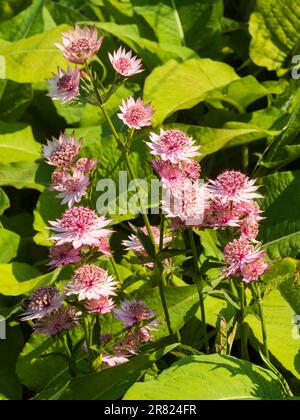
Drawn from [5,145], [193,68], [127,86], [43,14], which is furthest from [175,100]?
[43,14]

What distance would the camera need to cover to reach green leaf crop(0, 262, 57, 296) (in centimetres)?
184

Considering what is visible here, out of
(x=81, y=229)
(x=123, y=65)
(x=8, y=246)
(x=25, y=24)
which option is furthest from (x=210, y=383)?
(x=25, y=24)

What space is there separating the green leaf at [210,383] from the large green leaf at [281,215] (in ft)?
1.58

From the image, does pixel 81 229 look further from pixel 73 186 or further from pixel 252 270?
pixel 252 270

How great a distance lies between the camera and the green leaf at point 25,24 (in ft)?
8.48

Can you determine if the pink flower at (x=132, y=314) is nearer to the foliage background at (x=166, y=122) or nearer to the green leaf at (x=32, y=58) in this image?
the foliage background at (x=166, y=122)

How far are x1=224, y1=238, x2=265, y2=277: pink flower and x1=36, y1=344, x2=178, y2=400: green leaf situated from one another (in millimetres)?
204

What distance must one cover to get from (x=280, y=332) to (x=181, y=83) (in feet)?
2.80

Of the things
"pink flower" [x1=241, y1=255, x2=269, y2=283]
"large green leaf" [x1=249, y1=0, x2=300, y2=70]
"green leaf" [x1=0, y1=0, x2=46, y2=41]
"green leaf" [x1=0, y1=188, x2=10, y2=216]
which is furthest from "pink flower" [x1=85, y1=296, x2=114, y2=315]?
"green leaf" [x1=0, y1=0, x2=46, y2=41]

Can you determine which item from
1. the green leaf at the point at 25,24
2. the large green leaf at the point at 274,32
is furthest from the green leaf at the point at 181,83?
the green leaf at the point at 25,24

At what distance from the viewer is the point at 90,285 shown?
132 centimetres

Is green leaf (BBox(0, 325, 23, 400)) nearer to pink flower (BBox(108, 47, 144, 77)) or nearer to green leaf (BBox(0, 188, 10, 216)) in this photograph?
green leaf (BBox(0, 188, 10, 216))

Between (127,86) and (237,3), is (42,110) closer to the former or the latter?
(127,86)
